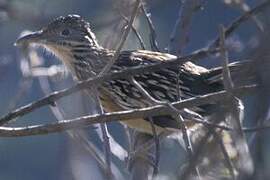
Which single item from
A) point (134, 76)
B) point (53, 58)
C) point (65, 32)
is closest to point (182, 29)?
point (134, 76)

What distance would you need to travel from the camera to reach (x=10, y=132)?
2707 mm

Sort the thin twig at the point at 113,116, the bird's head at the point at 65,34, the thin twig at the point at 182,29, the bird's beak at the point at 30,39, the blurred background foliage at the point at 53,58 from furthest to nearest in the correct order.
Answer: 1. the bird's head at the point at 65,34
2. the bird's beak at the point at 30,39
3. the thin twig at the point at 182,29
4. the blurred background foliage at the point at 53,58
5. the thin twig at the point at 113,116

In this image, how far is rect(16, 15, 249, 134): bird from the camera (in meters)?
4.24

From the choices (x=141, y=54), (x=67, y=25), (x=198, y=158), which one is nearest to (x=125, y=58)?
(x=141, y=54)

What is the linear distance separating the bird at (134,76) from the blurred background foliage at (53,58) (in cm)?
11

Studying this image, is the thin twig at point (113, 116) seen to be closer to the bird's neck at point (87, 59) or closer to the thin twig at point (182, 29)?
the thin twig at point (182, 29)

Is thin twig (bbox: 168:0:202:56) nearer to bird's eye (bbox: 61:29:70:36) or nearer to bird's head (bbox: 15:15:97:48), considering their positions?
bird's head (bbox: 15:15:97:48)

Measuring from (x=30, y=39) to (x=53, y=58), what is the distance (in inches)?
39.9

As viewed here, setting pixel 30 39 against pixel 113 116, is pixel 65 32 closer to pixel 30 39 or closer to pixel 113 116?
pixel 30 39

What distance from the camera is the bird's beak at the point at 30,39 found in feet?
13.5

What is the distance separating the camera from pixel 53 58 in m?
5.29

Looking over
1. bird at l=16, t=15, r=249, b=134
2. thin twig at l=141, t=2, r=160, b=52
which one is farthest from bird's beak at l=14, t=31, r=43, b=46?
thin twig at l=141, t=2, r=160, b=52

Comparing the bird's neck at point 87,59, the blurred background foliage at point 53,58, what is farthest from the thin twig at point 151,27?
the bird's neck at point 87,59

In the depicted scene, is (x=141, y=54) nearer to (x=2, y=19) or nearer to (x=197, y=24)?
(x=2, y=19)
